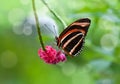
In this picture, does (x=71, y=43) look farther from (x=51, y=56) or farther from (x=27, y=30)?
(x=27, y=30)

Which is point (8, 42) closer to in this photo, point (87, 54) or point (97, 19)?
point (87, 54)

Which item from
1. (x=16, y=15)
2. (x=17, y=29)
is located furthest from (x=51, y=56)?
(x=17, y=29)

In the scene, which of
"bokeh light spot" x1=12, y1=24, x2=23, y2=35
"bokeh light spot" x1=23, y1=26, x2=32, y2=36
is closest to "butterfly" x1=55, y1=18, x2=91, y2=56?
"bokeh light spot" x1=23, y1=26, x2=32, y2=36

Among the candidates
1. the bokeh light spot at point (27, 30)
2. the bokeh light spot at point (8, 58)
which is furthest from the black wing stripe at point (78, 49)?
the bokeh light spot at point (8, 58)

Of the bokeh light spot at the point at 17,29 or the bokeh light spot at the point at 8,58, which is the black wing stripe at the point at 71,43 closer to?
the bokeh light spot at the point at 17,29

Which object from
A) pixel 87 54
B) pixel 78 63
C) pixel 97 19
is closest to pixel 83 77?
pixel 78 63
